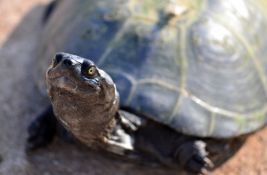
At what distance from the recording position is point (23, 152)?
9.06ft

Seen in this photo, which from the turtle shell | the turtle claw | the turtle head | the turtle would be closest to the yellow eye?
the turtle head

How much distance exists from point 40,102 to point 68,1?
54 cm

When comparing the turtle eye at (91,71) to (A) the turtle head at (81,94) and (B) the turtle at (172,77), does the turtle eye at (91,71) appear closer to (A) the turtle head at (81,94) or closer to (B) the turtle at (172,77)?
(A) the turtle head at (81,94)

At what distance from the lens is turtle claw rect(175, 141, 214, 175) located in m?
2.58

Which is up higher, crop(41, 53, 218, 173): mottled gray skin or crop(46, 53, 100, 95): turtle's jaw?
crop(46, 53, 100, 95): turtle's jaw

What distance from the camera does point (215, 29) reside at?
2721mm

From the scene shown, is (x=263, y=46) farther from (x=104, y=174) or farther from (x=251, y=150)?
(x=104, y=174)

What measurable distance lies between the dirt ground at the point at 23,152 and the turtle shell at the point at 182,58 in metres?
0.17

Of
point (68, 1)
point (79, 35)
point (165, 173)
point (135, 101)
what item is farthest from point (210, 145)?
point (68, 1)

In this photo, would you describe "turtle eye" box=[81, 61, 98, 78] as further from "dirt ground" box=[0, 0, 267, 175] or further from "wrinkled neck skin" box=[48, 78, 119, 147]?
"dirt ground" box=[0, 0, 267, 175]

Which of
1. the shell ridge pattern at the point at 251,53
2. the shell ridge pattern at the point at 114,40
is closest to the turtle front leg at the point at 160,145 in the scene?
the shell ridge pattern at the point at 114,40

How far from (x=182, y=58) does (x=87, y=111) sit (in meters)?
0.60

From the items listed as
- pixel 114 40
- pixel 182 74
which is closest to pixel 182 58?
pixel 182 74

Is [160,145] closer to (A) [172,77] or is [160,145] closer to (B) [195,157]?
(B) [195,157]
